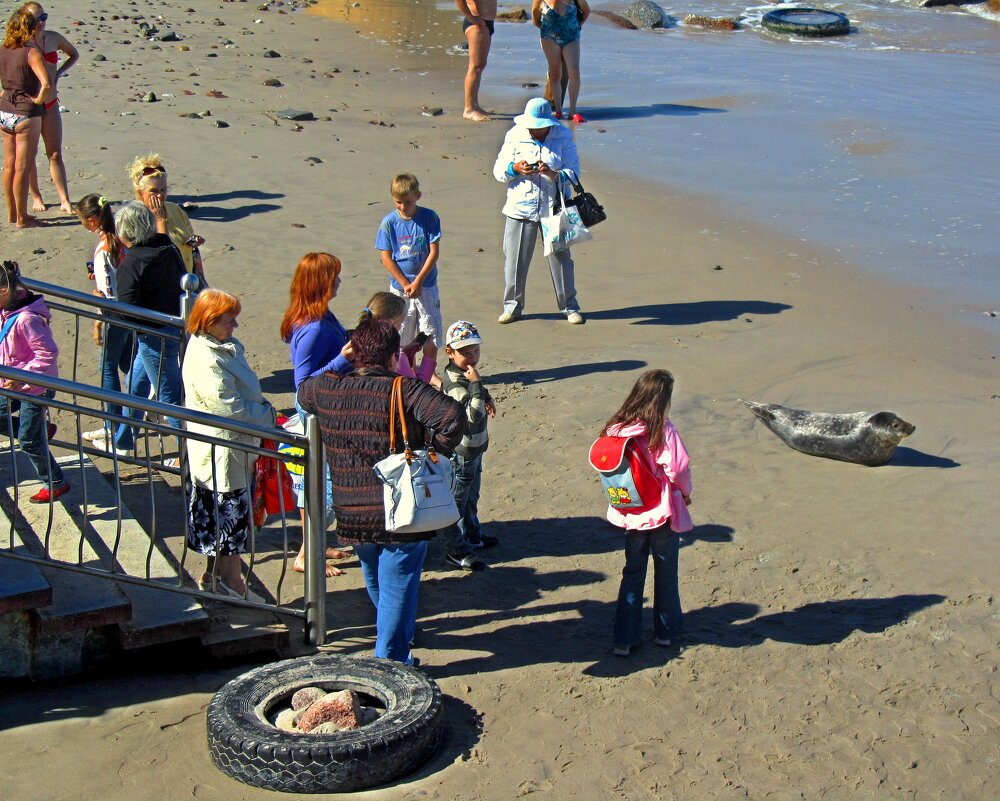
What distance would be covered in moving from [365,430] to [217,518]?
111 centimetres

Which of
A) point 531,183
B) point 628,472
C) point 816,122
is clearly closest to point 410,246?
point 531,183

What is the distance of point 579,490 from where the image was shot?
7.63m

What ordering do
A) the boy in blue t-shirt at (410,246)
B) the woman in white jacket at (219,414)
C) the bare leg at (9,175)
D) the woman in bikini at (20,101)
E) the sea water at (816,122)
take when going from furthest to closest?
the sea water at (816,122)
the bare leg at (9,175)
the woman in bikini at (20,101)
the boy in blue t-shirt at (410,246)
the woman in white jacket at (219,414)

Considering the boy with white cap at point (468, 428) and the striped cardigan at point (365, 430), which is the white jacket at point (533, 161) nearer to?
the boy with white cap at point (468, 428)

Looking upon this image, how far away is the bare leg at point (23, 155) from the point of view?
11.7 m

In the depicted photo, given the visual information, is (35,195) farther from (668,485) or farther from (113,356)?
(668,485)

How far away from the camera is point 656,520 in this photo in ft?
18.3

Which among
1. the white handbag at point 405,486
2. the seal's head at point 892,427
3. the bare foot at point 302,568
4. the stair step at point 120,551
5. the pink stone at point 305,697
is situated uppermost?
the white handbag at point 405,486

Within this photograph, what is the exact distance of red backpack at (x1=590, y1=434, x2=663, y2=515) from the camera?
18.0 feet

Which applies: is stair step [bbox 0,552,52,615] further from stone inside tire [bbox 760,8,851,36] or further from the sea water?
stone inside tire [bbox 760,8,851,36]

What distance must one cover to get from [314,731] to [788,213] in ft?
34.0

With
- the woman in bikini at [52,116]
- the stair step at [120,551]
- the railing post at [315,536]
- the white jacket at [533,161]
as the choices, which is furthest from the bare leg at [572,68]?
the railing post at [315,536]

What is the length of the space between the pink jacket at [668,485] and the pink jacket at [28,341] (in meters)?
2.98

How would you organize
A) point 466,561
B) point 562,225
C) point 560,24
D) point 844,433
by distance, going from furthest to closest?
point 560,24 < point 562,225 < point 844,433 < point 466,561
